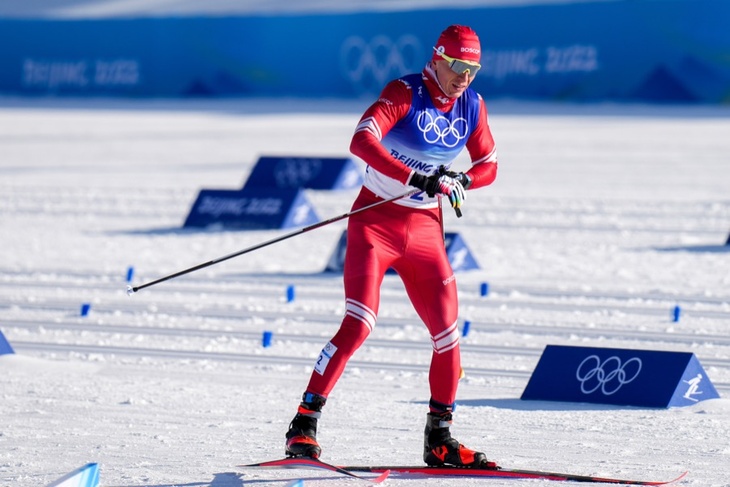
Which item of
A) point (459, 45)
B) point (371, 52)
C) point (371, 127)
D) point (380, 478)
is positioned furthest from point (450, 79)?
point (371, 52)

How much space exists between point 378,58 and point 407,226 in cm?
2864

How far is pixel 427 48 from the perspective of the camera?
3253 centimetres

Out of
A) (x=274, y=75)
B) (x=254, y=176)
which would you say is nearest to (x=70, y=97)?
(x=274, y=75)

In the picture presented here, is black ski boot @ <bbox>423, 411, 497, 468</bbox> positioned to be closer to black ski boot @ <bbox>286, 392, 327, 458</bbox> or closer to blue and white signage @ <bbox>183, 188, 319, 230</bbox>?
black ski boot @ <bbox>286, 392, 327, 458</bbox>

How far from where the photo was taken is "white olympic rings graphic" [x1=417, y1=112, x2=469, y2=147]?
539 centimetres

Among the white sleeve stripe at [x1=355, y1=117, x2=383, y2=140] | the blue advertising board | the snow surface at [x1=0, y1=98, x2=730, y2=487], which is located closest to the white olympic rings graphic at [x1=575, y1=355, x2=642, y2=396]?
the snow surface at [x1=0, y1=98, x2=730, y2=487]

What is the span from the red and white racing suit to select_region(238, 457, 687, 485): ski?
29cm

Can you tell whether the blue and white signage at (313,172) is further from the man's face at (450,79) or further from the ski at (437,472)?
the ski at (437,472)

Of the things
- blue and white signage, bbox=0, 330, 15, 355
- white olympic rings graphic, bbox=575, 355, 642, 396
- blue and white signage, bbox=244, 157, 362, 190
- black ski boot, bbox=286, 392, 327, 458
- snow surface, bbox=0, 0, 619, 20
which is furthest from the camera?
snow surface, bbox=0, 0, 619, 20

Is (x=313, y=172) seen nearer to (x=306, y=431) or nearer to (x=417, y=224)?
(x=417, y=224)

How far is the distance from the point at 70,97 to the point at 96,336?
100 ft

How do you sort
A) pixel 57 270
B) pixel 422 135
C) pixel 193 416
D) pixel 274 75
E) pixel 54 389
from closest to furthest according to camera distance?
1. pixel 422 135
2. pixel 193 416
3. pixel 54 389
4. pixel 57 270
5. pixel 274 75

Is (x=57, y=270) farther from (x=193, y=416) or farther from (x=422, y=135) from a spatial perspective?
(x=422, y=135)

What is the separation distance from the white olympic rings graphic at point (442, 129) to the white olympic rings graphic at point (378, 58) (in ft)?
89.3
